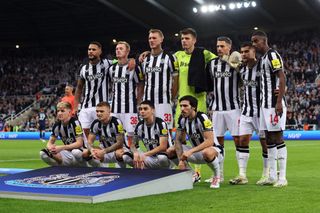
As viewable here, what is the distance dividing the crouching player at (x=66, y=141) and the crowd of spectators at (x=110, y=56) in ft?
65.9

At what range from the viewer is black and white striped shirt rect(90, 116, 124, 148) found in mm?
8789

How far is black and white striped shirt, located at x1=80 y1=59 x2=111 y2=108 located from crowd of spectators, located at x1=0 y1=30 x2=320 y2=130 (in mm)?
19699

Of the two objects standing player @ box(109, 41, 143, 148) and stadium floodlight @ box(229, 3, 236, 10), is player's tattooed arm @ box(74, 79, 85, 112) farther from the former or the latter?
stadium floodlight @ box(229, 3, 236, 10)

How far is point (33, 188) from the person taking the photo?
6910 millimetres

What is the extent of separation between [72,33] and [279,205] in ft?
128

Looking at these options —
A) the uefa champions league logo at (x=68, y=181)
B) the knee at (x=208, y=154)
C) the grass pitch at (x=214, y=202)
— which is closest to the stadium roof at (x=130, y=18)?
the knee at (x=208, y=154)

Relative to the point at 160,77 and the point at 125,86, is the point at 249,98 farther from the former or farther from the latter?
the point at 125,86

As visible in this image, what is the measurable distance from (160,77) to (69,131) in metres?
1.76

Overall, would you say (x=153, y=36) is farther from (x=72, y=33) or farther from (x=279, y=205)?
(x=72, y=33)

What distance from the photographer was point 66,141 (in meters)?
9.41

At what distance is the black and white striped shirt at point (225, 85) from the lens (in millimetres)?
8648

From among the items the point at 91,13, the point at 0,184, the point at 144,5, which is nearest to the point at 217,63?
the point at 0,184

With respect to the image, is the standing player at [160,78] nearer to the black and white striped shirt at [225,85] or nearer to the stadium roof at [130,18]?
the black and white striped shirt at [225,85]

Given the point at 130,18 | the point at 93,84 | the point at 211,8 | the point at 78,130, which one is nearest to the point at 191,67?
the point at 93,84
